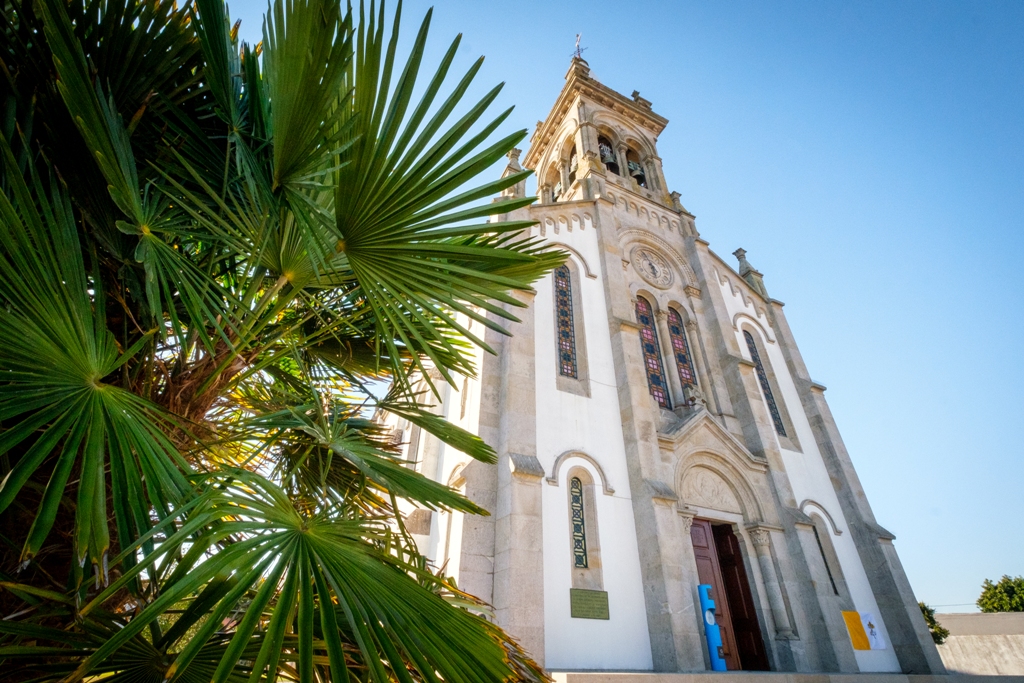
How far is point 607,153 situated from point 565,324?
8.25 m

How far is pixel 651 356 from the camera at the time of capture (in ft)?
36.8

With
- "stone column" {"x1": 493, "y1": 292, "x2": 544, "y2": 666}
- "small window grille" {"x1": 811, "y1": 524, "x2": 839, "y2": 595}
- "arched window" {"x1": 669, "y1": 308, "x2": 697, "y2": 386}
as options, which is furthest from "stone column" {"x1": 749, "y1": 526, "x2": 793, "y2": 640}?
"stone column" {"x1": 493, "y1": 292, "x2": 544, "y2": 666}

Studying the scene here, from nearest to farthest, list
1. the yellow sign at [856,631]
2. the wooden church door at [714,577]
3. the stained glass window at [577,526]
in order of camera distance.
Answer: the stained glass window at [577,526]
the wooden church door at [714,577]
the yellow sign at [856,631]

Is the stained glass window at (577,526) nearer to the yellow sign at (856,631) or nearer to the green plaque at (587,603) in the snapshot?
the green plaque at (587,603)

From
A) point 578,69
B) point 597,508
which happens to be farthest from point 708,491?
point 578,69

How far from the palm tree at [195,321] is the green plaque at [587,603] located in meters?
4.69

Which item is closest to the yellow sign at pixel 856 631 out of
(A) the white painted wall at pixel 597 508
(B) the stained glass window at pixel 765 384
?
(B) the stained glass window at pixel 765 384

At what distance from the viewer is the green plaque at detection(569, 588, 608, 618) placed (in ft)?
22.7

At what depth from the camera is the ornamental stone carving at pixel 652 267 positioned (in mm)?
12344

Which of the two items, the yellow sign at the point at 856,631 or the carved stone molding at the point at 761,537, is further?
the carved stone molding at the point at 761,537

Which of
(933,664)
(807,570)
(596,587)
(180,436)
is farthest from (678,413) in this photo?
(180,436)

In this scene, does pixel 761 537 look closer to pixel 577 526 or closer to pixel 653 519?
pixel 653 519

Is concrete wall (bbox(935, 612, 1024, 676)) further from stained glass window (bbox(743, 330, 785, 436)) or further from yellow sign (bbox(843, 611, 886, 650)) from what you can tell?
stained glass window (bbox(743, 330, 785, 436))

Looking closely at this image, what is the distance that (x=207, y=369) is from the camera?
114 inches
